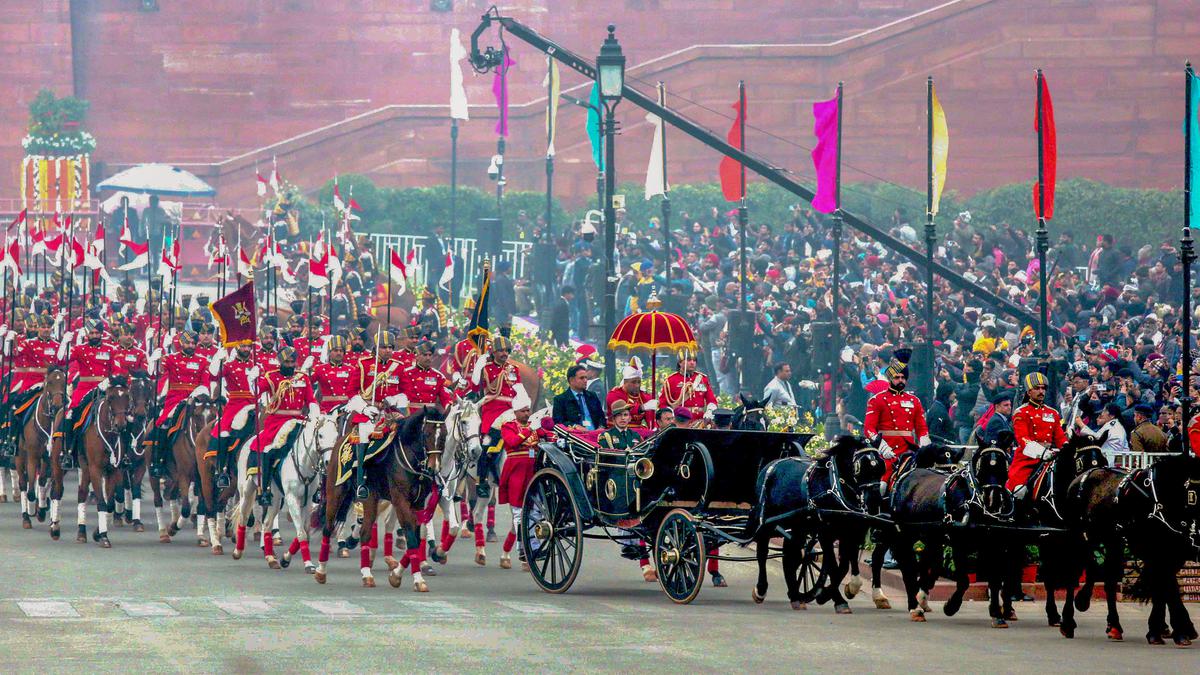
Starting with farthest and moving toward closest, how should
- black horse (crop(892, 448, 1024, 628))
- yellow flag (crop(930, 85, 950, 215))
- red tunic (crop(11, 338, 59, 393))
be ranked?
yellow flag (crop(930, 85, 950, 215)), red tunic (crop(11, 338, 59, 393)), black horse (crop(892, 448, 1024, 628))

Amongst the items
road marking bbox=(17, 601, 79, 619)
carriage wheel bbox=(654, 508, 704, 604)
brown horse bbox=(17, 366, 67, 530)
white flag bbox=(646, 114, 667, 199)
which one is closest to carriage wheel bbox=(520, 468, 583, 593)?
carriage wheel bbox=(654, 508, 704, 604)

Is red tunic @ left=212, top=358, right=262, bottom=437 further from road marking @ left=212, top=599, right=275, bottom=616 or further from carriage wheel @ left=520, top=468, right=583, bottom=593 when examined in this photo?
road marking @ left=212, top=599, right=275, bottom=616

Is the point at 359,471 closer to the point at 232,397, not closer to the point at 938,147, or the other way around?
the point at 232,397

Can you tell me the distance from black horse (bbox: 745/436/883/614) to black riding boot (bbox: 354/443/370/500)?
3138 millimetres

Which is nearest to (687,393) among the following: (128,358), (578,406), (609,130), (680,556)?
(578,406)

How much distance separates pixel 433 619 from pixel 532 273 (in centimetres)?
2393

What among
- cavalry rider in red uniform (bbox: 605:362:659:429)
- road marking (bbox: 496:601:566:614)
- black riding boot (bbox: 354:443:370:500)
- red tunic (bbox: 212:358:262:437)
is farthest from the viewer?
red tunic (bbox: 212:358:262:437)

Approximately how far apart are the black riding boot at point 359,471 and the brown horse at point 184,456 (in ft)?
11.2

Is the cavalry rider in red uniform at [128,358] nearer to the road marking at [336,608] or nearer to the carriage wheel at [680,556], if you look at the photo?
the road marking at [336,608]

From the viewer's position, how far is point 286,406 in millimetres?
18406

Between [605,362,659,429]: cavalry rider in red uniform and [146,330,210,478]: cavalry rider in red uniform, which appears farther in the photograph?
[146,330,210,478]: cavalry rider in red uniform

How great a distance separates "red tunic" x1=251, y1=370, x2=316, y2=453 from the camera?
18281mm

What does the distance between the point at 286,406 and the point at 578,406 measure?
290 cm

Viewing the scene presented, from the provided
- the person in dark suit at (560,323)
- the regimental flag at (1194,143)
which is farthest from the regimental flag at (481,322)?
the person in dark suit at (560,323)
